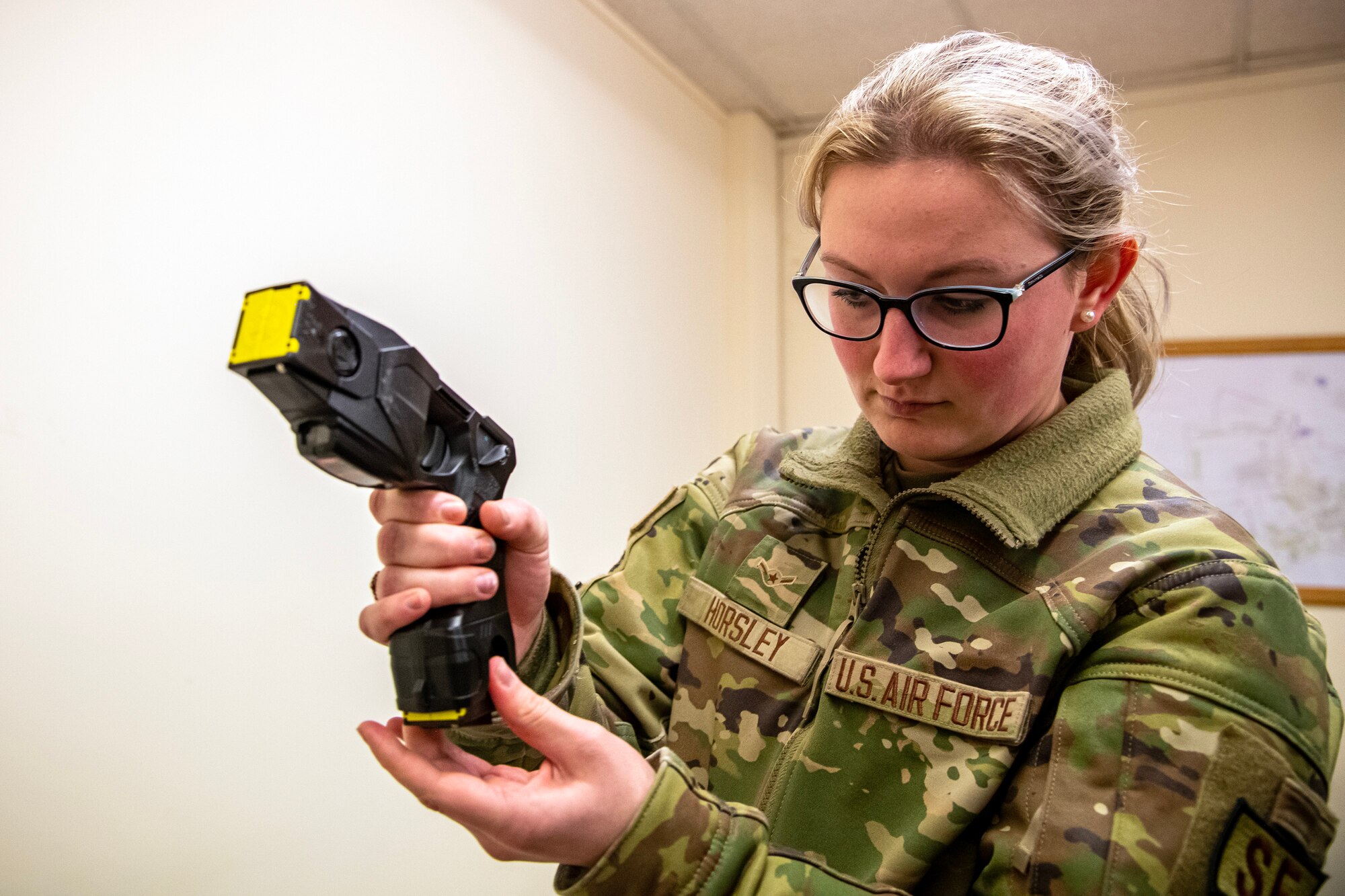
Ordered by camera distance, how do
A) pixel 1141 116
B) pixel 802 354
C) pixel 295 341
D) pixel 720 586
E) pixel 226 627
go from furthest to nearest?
pixel 802 354
pixel 1141 116
pixel 226 627
pixel 720 586
pixel 295 341

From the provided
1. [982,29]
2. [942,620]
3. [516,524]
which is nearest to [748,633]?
[942,620]

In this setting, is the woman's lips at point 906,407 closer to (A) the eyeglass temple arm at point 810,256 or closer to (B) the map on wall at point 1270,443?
(A) the eyeglass temple arm at point 810,256

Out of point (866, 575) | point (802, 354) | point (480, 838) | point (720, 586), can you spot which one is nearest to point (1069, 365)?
point (866, 575)

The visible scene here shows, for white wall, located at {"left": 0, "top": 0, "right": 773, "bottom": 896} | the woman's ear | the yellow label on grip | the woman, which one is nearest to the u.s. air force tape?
the woman

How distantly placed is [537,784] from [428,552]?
0.19 metres

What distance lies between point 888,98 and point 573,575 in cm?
156

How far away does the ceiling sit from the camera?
99.0 inches

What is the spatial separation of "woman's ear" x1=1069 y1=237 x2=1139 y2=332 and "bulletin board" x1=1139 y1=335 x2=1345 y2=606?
2.10 meters

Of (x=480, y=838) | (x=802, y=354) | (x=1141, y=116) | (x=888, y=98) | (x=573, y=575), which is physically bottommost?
(x=480, y=838)

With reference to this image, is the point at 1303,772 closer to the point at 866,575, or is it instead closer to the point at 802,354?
the point at 866,575

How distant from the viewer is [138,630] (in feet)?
4.34

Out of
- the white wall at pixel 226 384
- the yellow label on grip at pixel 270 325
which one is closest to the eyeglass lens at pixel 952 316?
the yellow label on grip at pixel 270 325

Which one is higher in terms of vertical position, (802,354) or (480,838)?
(802,354)

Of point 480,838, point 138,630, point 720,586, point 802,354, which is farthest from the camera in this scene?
point 802,354
